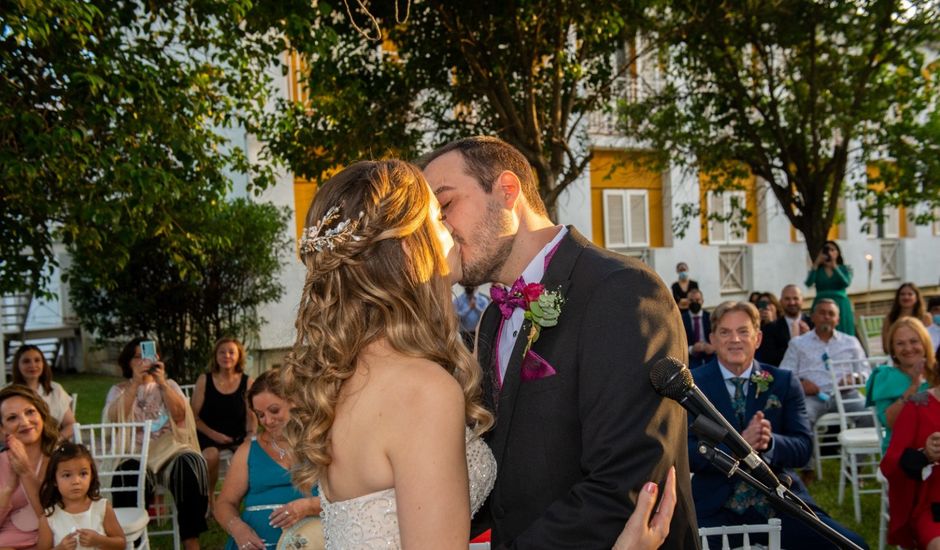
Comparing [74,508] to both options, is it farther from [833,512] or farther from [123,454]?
[833,512]

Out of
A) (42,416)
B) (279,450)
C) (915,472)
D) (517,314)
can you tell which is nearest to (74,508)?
(42,416)

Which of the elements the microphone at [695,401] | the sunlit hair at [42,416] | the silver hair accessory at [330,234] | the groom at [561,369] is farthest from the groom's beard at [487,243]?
the sunlit hair at [42,416]

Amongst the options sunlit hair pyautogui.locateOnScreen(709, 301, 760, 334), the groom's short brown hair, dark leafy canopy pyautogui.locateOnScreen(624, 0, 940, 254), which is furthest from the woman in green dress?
the groom's short brown hair

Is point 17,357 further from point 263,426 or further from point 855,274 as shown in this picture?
point 855,274

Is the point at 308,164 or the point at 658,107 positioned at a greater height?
the point at 658,107

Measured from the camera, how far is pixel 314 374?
227cm

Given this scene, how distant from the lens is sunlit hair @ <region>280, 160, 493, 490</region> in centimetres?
223

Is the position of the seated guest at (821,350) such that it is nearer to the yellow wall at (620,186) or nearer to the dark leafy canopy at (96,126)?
the dark leafy canopy at (96,126)

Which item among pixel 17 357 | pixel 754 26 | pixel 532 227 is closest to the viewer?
pixel 532 227

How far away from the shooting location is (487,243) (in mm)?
2643

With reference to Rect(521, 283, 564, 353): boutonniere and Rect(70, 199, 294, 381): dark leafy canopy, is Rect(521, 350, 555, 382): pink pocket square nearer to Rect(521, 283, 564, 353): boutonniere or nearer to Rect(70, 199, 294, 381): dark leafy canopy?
Rect(521, 283, 564, 353): boutonniere

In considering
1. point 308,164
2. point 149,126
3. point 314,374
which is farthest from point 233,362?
point 314,374

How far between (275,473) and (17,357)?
3.57 m

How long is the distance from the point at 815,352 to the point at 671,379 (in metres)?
7.38
